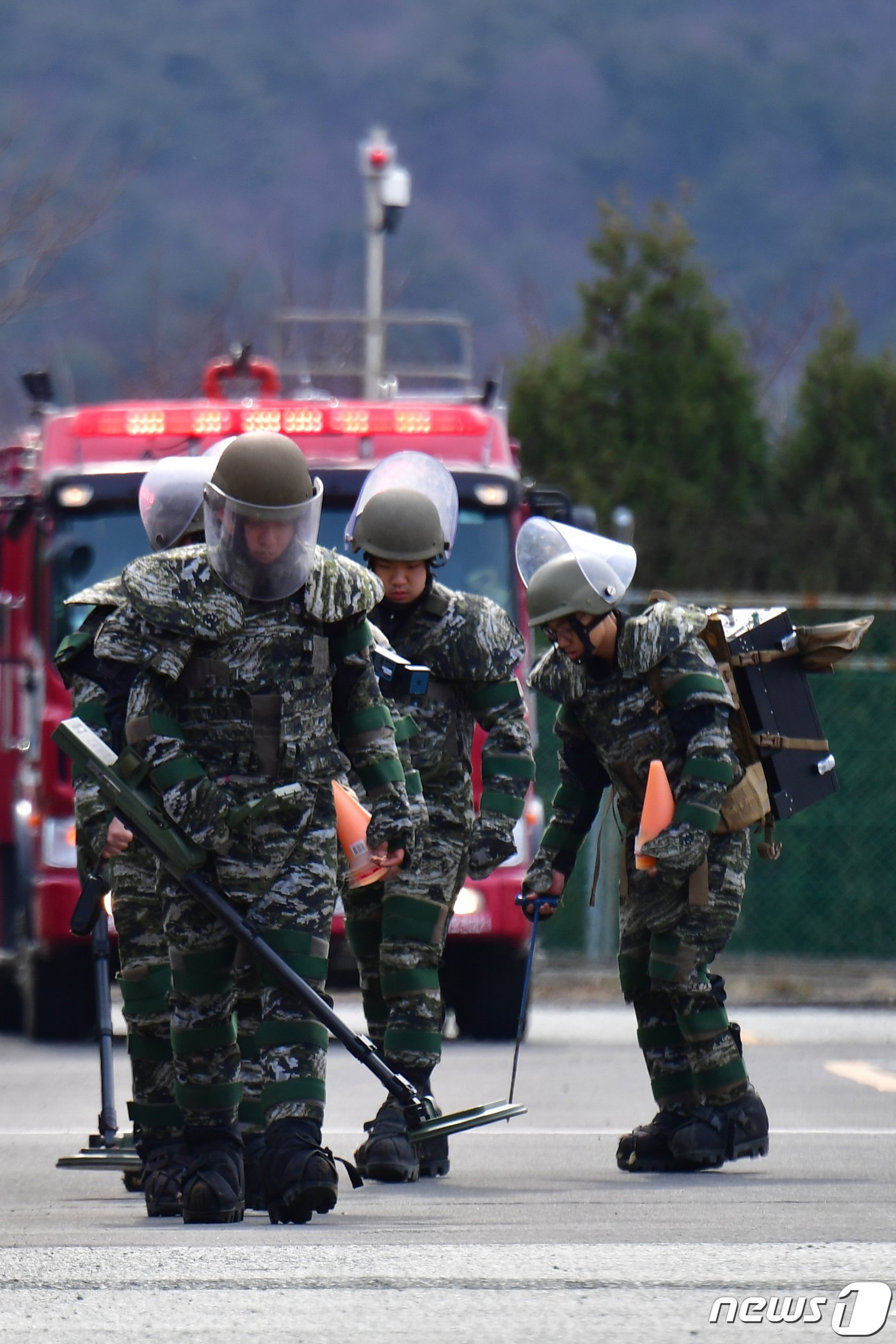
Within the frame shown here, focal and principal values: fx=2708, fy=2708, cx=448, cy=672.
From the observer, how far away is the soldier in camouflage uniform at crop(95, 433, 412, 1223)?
20.4ft

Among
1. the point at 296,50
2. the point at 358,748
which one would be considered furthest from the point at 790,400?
the point at 296,50

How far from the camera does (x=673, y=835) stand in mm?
7438

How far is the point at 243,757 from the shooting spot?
6316mm

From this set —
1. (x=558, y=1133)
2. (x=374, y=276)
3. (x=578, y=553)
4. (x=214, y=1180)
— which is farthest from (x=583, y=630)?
(x=374, y=276)

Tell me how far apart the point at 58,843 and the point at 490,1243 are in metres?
6.53

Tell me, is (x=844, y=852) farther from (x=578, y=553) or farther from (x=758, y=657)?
(x=578, y=553)

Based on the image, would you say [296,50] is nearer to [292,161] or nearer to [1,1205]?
[292,161]

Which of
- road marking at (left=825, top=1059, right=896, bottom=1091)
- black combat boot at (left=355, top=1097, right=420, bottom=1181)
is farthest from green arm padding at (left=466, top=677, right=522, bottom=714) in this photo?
road marking at (left=825, top=1059, right=896, bottom=1091)

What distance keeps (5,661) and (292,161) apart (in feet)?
528

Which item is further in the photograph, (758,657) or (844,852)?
(844,852)

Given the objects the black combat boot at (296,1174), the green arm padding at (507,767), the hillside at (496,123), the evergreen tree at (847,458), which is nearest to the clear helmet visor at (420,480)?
the green arm padding at (507,767)

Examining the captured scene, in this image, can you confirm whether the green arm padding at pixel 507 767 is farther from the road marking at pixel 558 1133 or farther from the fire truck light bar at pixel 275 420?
the fire truck light bar at pixel 275 420

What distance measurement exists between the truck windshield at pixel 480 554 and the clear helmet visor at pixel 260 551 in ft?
18.4

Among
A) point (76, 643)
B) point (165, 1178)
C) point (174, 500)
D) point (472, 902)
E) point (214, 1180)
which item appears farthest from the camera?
point (472, 902)
